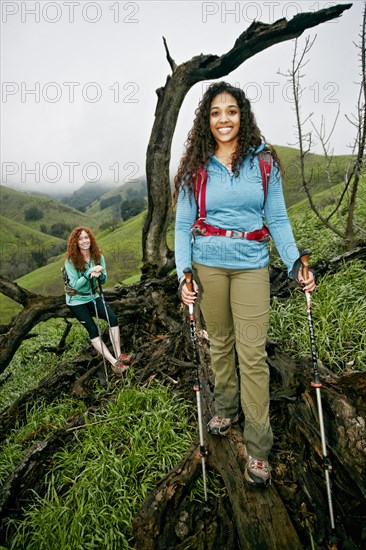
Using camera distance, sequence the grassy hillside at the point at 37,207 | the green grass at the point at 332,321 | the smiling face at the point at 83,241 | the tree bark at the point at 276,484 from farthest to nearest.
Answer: the grassy hillside at the point at 37,207 → the smiling face at the point at 83,241 → the green grass at the point at 332,321 → the tree bark at the point at 276,484

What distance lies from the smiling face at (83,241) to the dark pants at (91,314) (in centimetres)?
83

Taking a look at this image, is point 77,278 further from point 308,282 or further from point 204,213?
point 308,282

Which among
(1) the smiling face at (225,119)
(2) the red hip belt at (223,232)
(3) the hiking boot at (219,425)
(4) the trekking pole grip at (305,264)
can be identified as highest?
(1) the smiling face at (225,119)

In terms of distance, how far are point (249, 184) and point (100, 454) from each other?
2.93 metres

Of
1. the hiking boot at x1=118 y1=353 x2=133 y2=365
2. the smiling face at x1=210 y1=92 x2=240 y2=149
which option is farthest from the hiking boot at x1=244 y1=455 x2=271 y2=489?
the hiking boot at x1=118 y1=353 x2=133 y2=365

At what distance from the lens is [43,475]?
11.6 feet

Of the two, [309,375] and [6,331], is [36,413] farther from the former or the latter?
[309,375]

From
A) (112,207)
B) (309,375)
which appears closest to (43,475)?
(309,375)

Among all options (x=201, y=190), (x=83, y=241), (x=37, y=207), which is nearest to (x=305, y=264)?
(x=201, y=190)

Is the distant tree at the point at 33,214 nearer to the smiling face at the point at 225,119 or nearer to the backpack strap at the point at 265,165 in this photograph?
the smiling face at the point at 225,119

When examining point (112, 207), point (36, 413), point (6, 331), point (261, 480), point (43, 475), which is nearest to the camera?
point (261, 480)

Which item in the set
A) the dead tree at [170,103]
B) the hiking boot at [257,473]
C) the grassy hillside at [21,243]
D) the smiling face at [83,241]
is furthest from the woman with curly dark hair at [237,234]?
the grassy hillside at [21,243]

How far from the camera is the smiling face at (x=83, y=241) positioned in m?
5.59

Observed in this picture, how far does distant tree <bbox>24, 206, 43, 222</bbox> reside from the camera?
125m
